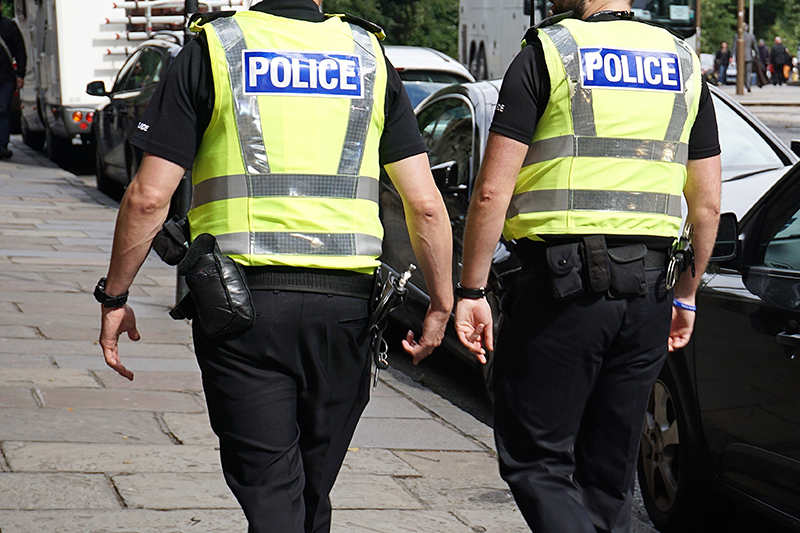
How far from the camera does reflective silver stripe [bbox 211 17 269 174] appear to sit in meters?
2.64

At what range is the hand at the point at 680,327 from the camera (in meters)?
3.40

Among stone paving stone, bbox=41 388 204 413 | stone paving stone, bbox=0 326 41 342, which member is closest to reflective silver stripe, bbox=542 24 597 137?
stone paving stone, bbox=41 388 204 413

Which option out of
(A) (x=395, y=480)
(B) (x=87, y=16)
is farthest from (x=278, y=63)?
(B) (x=87, y=16)

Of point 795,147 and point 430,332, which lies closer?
point 430,332

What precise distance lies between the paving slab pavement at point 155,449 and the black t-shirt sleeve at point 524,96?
1.64 m

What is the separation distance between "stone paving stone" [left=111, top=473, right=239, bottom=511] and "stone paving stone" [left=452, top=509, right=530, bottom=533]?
80 cm

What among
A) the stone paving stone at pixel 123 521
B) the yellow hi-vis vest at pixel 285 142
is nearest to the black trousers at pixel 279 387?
the yellow hi-vis vest at pixel 285 142

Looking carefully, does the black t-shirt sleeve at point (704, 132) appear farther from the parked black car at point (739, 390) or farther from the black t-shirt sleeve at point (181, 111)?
the black t-shirt sleeve at point (181, 111)

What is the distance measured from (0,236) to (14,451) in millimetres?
6480

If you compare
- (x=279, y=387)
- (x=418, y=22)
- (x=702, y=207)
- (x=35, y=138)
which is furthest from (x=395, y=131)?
(x=418, y=22)

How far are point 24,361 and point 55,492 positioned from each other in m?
2.13

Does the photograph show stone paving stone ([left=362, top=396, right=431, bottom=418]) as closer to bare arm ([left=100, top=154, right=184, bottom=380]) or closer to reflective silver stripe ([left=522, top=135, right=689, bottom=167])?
reflective silver stripe ([left=522, top=135, right=689, bottom=167])

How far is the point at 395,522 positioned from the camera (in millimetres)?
4062

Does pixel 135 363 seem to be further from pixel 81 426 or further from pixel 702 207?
pixel 702 207
